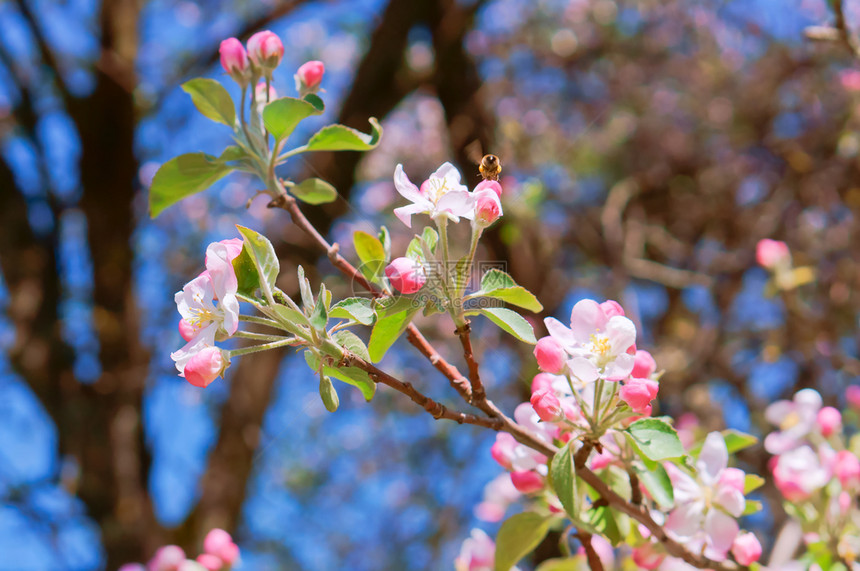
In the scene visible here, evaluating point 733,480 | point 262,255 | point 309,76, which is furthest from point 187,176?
point 733,480

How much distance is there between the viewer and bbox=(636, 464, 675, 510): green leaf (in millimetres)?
834

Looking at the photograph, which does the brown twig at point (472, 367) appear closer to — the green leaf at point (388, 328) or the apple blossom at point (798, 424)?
the green leaf at point (388, 328)

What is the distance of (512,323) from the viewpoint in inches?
29.8

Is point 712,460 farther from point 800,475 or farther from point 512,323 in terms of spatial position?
point 512,323

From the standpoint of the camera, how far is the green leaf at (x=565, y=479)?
722 mm

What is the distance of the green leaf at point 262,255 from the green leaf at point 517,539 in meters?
0.50

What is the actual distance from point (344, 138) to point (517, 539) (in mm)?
602

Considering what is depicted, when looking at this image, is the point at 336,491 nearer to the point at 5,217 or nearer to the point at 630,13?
the point at 5,217

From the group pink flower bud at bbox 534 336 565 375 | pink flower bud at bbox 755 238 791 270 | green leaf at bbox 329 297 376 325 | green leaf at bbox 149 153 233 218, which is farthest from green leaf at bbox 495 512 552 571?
pink flower bud at bbox 755 238 791 270

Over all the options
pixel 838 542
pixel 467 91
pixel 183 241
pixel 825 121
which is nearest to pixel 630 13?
pixel 825 121

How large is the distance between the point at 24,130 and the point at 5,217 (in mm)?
470

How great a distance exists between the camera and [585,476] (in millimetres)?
828

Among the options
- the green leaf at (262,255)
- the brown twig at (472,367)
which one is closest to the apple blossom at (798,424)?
the brown twig at (472,367)

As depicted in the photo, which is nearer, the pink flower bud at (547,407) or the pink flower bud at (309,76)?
the pink flower bud at (547,407)
